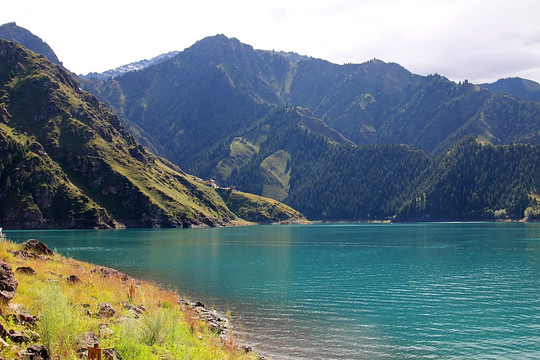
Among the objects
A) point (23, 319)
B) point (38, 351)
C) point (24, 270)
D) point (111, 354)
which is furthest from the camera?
point (24, 270)

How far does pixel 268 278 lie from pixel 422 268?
109 feet

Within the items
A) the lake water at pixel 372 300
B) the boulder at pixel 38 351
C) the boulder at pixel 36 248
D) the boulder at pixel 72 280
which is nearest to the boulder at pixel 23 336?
the boulder at pixel 38 351

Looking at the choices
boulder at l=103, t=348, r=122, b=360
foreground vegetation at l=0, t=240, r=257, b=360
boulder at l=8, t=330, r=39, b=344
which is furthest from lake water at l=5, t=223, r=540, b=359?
boulder at l=8, t=330, r=39, b=344

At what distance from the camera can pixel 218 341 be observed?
3403 cm

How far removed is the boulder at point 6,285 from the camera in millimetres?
24484

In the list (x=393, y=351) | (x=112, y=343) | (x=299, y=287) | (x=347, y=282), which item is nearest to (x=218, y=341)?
(x=112, y=343)

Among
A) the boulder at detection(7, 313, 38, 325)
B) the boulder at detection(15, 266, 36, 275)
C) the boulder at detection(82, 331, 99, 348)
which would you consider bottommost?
the boulder at detection(82, 331, 99, 348)

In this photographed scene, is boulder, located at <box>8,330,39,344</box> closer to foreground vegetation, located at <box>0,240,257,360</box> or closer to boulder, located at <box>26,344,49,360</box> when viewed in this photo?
foreground vegetation, located at <box>0,240,257,360</box>

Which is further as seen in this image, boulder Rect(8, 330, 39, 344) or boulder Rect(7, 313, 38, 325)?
boulder Rect(7, 313, 38, 325)

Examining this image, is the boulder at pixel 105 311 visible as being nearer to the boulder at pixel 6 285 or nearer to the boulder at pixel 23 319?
the boulder at pixel 6 285

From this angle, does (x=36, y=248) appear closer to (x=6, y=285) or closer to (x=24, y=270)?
(x=24, y=270)

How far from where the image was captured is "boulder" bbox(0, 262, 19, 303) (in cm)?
2448

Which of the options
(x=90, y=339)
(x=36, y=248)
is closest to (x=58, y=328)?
(x=90, y=339)

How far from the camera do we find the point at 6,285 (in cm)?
2658
